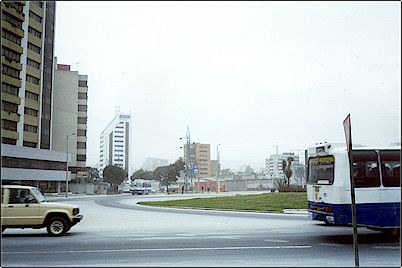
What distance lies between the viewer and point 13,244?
9.80 metres

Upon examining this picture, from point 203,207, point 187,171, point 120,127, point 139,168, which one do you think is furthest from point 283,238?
point 203,207

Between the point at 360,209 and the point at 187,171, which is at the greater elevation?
the point at 187,171

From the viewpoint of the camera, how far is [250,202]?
2416cm

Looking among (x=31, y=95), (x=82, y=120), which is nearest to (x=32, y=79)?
(x=31, y=95)

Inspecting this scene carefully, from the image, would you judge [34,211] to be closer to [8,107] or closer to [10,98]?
[8,107]

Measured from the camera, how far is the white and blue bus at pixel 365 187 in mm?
9891

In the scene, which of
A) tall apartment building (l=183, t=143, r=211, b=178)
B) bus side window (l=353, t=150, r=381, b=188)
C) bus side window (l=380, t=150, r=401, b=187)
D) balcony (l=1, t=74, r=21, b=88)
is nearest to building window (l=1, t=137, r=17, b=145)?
balcony (l=1, t=74, r=21, b=88)

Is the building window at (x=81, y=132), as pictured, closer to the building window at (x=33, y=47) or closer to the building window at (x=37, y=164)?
the building window at (x=37, y=164)

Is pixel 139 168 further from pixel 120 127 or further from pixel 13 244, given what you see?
pixel 13 244

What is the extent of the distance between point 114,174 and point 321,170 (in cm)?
512

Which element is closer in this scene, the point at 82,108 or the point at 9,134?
the point at 9,134

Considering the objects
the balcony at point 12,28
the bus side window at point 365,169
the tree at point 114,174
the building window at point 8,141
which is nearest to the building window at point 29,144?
the building window at point 8,141

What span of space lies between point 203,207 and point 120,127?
51.4 feet

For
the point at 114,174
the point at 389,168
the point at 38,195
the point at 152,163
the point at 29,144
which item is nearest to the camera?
the point at 29,144
